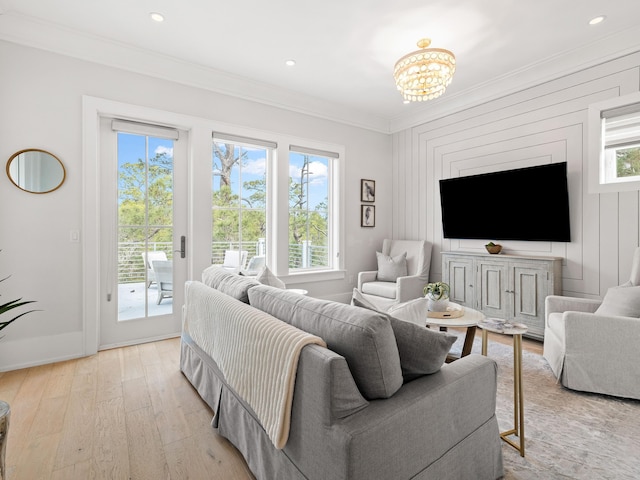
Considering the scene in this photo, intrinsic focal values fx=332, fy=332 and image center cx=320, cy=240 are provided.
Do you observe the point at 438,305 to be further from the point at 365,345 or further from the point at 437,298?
the point at 365,345

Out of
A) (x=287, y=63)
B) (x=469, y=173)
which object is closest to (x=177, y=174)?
(x=287, y=63)

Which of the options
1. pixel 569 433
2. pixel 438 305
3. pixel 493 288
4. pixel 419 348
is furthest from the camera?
pixel 493 288

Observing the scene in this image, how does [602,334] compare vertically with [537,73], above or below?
below

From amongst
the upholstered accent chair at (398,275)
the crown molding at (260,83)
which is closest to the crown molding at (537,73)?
the crown molding at (260,83)

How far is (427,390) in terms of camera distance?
3.96ft

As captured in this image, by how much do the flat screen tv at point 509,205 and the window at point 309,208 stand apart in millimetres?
1599

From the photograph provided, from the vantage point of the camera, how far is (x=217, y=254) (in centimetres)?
379

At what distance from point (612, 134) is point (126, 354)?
495 centimetres

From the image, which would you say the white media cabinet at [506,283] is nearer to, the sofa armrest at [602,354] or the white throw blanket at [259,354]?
the sofa armrest at [602,354]

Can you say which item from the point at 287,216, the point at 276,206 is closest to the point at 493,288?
the point at 287,216

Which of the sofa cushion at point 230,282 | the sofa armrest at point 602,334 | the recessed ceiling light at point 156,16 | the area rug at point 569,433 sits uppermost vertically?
the recessed ceiling light at point 156,16

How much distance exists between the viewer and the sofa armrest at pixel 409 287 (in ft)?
13.3

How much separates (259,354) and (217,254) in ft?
8.55

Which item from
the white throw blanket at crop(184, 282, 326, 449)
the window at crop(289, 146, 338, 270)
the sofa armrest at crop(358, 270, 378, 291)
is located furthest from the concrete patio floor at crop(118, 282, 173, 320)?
the sofa armrest at crop(358, 270, 378, 291)
